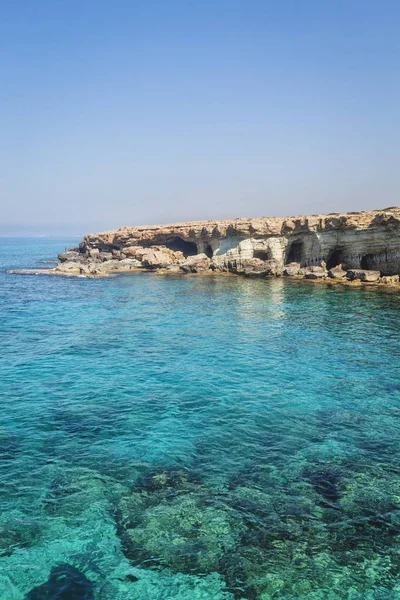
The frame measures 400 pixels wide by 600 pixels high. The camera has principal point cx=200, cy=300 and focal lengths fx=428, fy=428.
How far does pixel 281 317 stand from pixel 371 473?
23055 mm

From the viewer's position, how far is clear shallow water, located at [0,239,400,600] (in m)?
9.70

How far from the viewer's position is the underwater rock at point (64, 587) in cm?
905

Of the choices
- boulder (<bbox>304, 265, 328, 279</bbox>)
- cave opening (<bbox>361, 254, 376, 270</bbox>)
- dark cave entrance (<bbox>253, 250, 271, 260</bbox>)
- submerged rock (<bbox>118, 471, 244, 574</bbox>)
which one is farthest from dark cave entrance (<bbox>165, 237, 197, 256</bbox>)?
submerged rock (<bbox>118, 471, 244, 574</bbox>)

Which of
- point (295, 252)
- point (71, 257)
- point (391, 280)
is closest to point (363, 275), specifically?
point (391, 280)

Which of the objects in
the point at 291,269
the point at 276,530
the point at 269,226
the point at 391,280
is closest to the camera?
the point at 276,530

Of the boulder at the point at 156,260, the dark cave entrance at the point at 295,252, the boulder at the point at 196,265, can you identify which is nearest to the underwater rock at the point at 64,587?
the dark cave entrance at the point at 295,252

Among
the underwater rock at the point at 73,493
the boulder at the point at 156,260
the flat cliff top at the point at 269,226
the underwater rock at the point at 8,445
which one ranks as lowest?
the underwater rock at the point at 73,493

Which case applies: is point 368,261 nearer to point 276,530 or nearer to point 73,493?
point 276,530

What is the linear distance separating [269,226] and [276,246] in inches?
137

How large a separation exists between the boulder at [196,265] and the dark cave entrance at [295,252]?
40.0 ft

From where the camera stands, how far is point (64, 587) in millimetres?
9297

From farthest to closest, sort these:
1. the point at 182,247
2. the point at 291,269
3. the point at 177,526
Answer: the point at 182,247 < the point at 291,269 < the point at 177,526

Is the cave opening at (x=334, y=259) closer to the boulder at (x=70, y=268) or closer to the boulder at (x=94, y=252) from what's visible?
the boulder at (x=70, y=268)

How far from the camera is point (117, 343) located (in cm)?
2867
